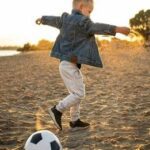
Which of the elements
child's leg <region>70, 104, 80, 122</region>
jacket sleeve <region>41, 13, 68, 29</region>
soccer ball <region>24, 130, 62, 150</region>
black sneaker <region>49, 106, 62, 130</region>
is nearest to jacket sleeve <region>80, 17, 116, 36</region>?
jacket sleeve <region>41, 13, 68, 29</region>

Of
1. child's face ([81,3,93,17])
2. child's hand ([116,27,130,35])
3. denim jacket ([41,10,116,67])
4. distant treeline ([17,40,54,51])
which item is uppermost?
child's face ([81,3,93,17])

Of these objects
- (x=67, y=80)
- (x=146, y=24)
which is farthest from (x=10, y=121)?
(x=146, y=24)

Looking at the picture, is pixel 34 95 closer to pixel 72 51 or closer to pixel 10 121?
pixel 10 121

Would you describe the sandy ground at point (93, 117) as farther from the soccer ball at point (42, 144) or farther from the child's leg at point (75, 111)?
the soccer ball at point (42, 144)

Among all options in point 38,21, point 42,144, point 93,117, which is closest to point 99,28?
point 38,21

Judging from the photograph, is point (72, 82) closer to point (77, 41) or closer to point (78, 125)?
point (77, 41)

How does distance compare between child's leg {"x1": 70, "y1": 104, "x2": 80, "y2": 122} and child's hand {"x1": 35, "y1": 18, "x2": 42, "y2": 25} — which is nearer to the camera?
child's leg {"x1": 70, "y1": 104, "x2": 80, "y2": 122}

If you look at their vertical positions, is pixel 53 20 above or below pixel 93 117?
above

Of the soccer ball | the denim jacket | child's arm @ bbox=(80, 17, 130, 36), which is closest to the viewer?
the soccer ball

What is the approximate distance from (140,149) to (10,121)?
9.85 ft

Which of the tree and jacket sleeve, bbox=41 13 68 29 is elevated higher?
jacket sleeve, bbox=41 13 68 29

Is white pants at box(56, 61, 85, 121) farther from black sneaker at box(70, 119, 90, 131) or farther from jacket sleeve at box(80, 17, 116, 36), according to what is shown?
jacket sleeve at box(80, 17, 116, 36)

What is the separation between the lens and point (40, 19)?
752 centimetres

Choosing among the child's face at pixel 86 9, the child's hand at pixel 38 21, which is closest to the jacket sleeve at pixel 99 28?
the child's face at pixel 86 9
